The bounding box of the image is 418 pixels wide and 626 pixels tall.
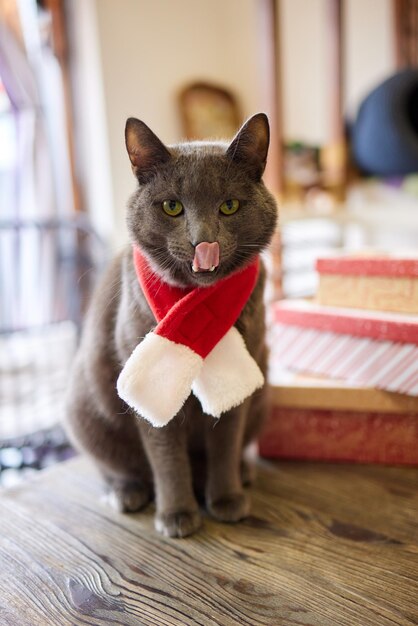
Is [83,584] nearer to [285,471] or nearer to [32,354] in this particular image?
[285,471]

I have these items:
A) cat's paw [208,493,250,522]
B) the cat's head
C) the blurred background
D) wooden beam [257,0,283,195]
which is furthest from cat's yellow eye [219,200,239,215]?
wooden beam [257,0,283,195]

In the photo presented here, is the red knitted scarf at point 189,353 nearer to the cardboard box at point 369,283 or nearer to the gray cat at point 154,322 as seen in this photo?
the gray cat at point 154,322

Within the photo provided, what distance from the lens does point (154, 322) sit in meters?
0.75

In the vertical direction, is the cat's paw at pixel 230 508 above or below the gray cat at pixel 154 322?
below

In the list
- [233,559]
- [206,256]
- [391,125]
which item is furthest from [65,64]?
[233,559]

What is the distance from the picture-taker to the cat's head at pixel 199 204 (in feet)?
2.19

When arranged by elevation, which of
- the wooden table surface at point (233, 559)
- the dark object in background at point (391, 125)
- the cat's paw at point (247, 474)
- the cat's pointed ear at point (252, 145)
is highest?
the dark object in background at point (391, 125)

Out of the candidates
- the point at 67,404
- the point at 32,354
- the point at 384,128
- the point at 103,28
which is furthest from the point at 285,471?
the point at 103,28

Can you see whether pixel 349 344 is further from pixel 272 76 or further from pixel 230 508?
pixel 272 76

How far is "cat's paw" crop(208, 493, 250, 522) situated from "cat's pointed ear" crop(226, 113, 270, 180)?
493 millimetres

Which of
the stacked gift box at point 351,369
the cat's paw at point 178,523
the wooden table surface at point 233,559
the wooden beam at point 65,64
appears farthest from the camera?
the wooden beam at point 65,64

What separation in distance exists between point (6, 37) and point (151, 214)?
1.69m

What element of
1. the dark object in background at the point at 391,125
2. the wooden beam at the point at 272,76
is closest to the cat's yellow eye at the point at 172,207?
the wooden beam at the point at 272,76

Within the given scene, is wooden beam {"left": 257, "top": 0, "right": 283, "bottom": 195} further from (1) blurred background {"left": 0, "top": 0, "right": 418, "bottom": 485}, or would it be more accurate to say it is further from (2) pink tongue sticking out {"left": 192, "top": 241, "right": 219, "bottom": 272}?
(2) pink tongue sticking out {"left": 192, "top": 241, "right": 219, "bottom": 272}
